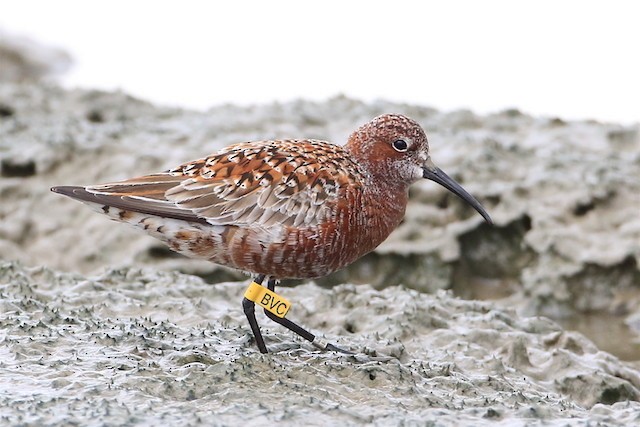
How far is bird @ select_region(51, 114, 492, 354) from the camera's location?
5.81 metres

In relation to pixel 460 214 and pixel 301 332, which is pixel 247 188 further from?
pixel 460 214

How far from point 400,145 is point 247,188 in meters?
1.07

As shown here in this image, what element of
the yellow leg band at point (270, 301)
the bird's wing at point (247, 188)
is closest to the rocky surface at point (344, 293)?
the yellow leg band at point (270, 301)

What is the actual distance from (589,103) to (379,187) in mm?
10604

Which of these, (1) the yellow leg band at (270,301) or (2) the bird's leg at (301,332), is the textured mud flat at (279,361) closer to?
(2) the bird's leg at (301,332)

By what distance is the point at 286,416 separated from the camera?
15.2ft

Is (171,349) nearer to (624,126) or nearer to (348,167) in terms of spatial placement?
(348,167)

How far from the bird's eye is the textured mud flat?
1.17 m

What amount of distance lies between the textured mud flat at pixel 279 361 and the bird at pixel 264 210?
19.0 inches

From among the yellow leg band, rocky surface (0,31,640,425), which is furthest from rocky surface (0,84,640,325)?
the yellow leg band

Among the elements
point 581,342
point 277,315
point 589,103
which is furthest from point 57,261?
point 589,103

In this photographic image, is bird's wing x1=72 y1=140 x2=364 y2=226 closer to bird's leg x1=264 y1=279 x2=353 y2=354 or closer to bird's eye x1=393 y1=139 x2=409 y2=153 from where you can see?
bird's eye x1=393 y1=139 x2=409 y2=153

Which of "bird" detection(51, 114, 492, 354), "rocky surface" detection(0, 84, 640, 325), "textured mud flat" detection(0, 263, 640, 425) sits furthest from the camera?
"rocky surface" detection(0, 84, 640, 325)

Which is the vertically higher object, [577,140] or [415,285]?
[577,140]
